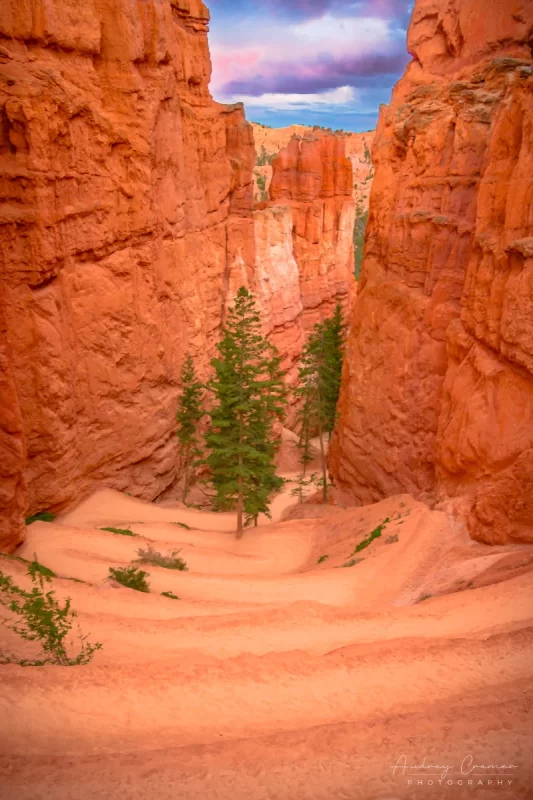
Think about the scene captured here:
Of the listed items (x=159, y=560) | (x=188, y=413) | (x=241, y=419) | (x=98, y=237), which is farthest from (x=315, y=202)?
(x=159, y=560)

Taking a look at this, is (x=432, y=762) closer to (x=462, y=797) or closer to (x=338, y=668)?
(x=462, y=797)

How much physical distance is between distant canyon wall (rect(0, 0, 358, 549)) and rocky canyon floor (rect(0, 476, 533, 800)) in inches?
296

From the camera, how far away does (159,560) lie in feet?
49.6

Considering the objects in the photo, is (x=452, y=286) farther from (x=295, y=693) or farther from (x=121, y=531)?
(x=295, y=693)

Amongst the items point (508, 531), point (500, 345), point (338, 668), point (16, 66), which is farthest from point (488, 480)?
point (16, 66)

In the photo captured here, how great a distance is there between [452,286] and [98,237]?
12.7 m

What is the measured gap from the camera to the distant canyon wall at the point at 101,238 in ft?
57.0

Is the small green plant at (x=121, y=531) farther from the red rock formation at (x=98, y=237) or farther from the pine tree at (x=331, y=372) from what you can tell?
the pine tree at (x=331, y=372)

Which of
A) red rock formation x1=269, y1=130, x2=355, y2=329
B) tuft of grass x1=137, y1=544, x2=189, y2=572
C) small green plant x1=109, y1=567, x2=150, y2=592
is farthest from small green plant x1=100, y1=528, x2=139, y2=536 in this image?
red rock formation x1=269, y1=130, x2=355, y2=329

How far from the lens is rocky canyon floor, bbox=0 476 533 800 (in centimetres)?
536

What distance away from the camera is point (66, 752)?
598 cm

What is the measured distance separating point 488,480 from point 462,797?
366 inches

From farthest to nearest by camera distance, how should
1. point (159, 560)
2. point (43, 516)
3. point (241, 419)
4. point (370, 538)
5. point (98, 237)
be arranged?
point (98, 237), point (241, 419), point (43, 516), point (370, 538), point (159, 560)

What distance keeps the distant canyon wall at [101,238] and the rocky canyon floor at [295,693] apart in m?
7.53
